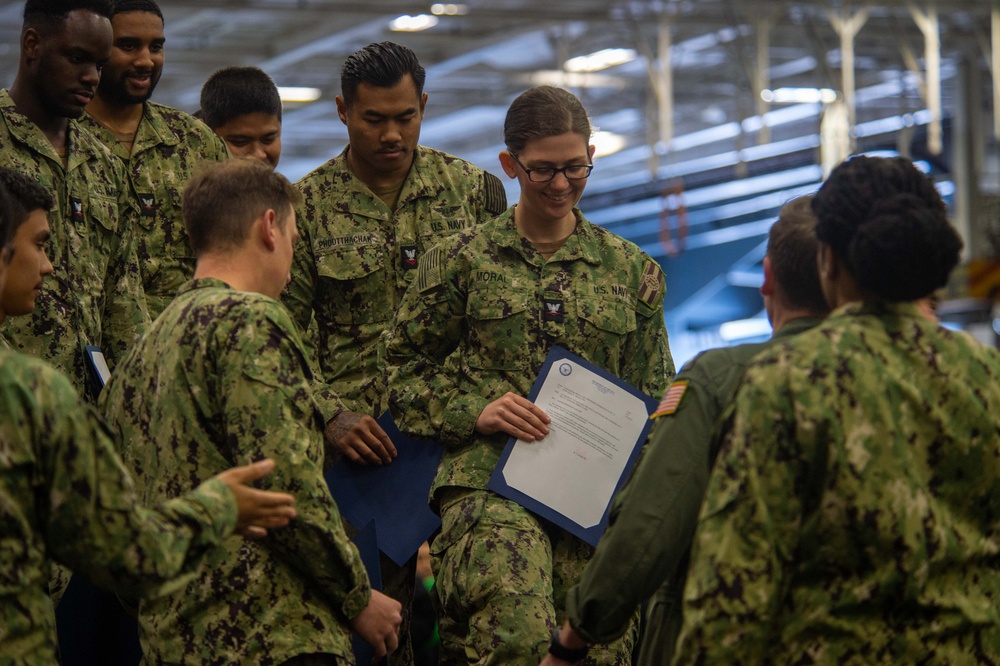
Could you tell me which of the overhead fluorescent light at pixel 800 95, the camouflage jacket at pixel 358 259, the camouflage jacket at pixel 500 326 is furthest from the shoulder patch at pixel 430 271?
the overhead fluorescent light at pixel 800 95

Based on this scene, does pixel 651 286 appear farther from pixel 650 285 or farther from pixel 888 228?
pixel 888 228

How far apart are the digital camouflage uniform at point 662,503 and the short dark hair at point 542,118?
1.06 m

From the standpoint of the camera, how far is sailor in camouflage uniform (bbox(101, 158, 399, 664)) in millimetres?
2412

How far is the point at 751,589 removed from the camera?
196cm

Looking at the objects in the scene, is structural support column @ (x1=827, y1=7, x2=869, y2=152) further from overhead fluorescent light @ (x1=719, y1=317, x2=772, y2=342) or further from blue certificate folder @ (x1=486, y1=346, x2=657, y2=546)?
blue certificate folder @ (x1=486, y1=346, x2=657, y2=546)

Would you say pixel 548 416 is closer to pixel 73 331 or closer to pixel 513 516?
pixel 513 516

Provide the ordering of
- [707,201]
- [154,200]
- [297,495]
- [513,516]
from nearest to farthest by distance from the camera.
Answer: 1. [297,495]
2. [513,516]
3. [154,200]
4. [707,201]

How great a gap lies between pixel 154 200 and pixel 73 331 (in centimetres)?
67

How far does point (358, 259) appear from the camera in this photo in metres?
3.84

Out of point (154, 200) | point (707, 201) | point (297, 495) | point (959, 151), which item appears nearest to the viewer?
point (297, 495)

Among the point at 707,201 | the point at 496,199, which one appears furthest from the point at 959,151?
the point at 496,199

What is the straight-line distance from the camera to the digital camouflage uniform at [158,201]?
386 cm

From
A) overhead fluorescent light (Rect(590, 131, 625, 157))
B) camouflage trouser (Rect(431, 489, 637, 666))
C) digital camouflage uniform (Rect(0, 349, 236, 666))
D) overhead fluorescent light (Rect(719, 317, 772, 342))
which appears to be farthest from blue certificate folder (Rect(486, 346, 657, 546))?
overhead fluorescent light (Rect(590, 131, 625, 157))

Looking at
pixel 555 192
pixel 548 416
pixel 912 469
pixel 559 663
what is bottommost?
pixel 559 663
